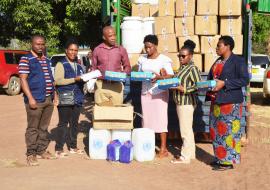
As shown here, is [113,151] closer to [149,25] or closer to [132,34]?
[132,34]

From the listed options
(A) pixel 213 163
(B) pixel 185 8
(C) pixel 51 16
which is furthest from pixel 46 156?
(C) pixel 51 16

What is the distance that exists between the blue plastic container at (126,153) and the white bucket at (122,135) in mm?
191

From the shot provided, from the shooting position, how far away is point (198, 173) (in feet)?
18.5

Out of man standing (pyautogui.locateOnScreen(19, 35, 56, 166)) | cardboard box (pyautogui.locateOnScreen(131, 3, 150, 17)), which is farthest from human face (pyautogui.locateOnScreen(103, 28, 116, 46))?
cardboard box (pyautogui.locateOnScreen(131, 3, 150, 17))

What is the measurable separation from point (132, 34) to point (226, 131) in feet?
8.68

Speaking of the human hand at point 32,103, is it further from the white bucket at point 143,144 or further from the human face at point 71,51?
the white bucket at point 143,144

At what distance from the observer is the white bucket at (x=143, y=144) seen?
625 centimetres

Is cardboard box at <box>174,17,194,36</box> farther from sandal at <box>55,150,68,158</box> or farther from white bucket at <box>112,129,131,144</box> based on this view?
sandal at <box>55,150,68,158</box>

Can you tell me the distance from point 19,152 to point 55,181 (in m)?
1.82

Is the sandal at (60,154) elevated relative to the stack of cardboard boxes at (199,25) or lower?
lower

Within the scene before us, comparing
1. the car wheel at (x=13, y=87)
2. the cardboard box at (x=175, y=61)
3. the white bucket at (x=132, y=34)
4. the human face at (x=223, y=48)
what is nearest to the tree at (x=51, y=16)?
the car wheel at (x=13, y=87)

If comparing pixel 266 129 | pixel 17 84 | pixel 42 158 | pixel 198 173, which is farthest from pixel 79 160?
pixel 17 84

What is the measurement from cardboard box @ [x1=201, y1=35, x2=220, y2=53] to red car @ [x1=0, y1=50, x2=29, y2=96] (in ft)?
36.7

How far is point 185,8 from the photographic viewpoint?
7211mm
